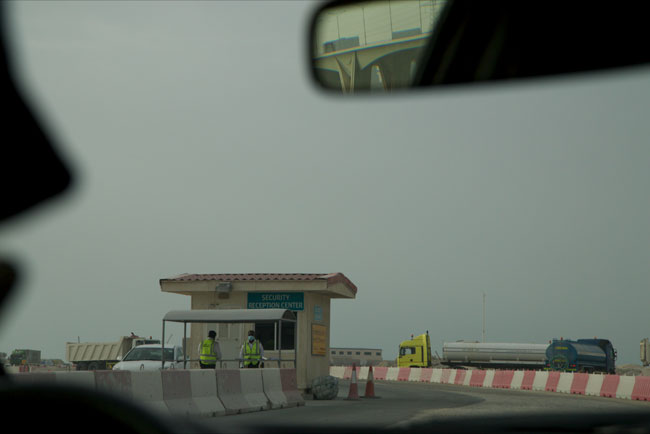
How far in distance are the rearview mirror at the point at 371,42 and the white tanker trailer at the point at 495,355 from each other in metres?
66.7

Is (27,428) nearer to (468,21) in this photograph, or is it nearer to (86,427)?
(86,427)

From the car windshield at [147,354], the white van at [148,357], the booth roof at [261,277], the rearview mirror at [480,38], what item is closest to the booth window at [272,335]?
the booth roof at [261,277]

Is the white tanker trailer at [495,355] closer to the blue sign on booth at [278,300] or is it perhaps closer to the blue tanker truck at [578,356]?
the blue tanker truck at [578,356]

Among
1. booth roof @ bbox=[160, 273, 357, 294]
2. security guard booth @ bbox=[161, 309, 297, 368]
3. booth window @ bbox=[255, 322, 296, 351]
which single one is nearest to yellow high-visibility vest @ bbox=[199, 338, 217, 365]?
security guard booth @ bbox=[161, 309, 297, 368]

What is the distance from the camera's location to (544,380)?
114ft

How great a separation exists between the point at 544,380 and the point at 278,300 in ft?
49.1

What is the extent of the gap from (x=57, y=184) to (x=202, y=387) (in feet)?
45.7

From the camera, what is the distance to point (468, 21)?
1.79 metres

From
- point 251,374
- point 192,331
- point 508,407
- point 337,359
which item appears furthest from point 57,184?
point 337,359

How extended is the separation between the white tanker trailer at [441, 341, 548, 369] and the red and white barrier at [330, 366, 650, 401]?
1731cm

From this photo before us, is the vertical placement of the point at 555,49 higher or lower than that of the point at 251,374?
higher

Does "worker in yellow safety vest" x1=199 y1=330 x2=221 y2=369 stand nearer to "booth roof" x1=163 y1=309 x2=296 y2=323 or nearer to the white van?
"booth roof" x1=163 y1=309 x2=296 y2=323

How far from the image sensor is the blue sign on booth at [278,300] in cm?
2406

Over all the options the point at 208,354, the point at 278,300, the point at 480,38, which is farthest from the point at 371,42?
the point at 278,300
